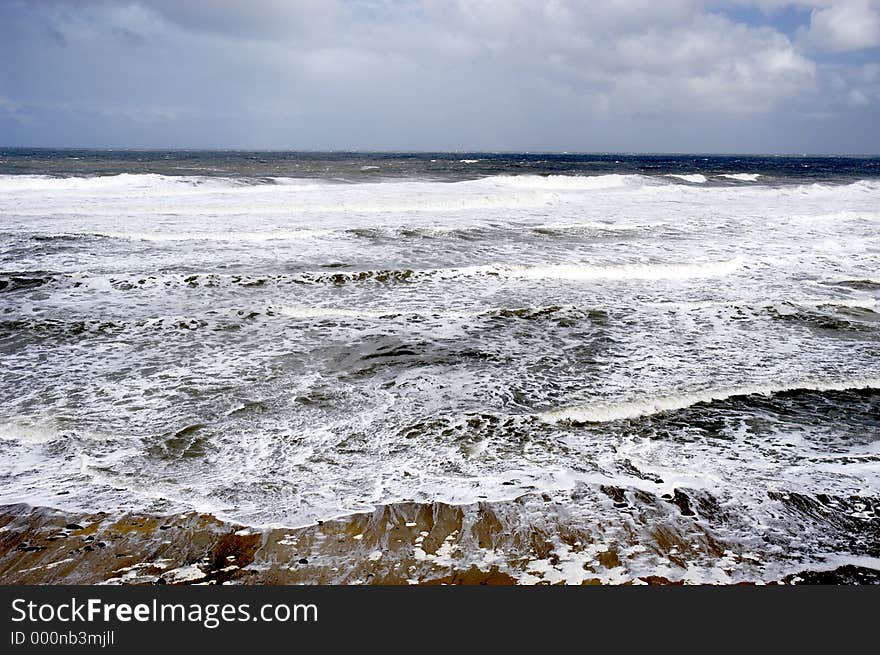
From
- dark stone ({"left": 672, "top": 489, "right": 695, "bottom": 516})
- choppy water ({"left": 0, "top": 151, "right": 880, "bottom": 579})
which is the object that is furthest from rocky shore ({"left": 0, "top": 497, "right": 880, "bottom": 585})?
dark stone ({"left": 672, "top": 489, "right": 695, "bottom": 516})

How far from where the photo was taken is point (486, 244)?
1563 centimetres

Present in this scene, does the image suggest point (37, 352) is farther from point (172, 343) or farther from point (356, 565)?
point (356, 565)

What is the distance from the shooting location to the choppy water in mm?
4305

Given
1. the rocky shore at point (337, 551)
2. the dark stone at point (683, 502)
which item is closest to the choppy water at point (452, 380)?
the dark stone at point (683, 502)

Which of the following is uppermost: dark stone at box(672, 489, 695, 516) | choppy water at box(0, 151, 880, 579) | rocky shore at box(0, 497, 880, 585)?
choppy water at box(0, 151, 880, 579)

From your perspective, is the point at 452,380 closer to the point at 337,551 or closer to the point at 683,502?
the point at 683,502

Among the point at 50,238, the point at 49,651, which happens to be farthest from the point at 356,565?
the point at 50,238

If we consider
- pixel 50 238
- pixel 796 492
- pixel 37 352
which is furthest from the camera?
pixel 50 238

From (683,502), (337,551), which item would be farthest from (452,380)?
(337,551)

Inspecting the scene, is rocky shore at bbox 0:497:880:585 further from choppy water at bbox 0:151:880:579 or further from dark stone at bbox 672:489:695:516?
dark stone at bbox 672:489:695:516

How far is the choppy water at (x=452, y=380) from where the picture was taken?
169 inches

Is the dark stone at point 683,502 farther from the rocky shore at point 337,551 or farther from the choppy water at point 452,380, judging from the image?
the rocky shore at point 337,551

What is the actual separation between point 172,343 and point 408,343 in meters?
3.08

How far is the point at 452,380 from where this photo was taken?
6500 mm
